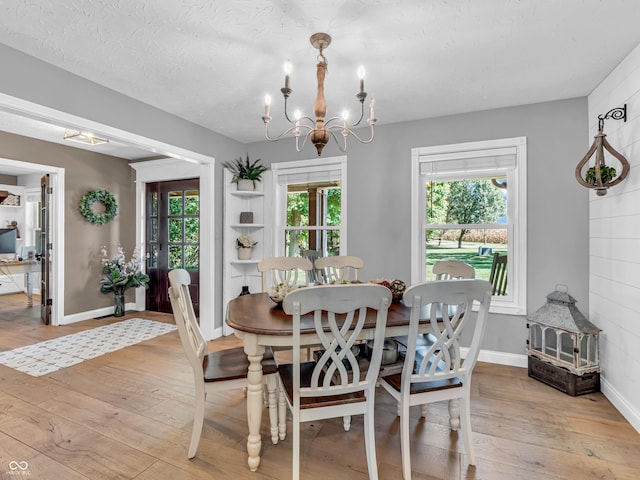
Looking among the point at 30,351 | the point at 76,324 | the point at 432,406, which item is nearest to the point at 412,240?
the point at 432,406

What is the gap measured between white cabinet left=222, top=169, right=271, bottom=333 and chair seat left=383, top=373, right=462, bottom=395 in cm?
267

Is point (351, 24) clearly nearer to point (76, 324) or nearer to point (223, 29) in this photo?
point (223, 29)

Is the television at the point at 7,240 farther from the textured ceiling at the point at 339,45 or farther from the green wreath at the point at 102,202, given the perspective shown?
the textured ceiling at the point at 339,45

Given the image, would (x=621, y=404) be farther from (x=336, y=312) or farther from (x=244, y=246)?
(x=244, y=246)

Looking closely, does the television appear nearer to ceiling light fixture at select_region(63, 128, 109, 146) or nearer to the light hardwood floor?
ceiling light fixture at select_region(63, 128, 109, 146)

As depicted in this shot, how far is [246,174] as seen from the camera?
411 cm

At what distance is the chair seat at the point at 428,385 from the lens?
5.67 feet

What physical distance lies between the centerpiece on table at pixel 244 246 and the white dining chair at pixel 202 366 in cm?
204

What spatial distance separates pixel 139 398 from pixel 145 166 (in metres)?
3.82

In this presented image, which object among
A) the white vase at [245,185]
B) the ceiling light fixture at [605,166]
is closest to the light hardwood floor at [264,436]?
the ceiling light fixture at [605,166]

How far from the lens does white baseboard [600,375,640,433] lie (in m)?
2.14

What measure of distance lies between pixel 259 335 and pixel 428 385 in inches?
37.5

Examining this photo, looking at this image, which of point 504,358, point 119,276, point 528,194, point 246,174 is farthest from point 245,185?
point 504,358

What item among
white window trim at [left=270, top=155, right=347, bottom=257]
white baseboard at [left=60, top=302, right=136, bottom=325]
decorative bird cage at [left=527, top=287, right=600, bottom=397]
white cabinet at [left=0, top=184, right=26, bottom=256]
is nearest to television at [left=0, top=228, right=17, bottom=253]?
white cabinet at [left=0, top=184, right=26, bottom=256]
